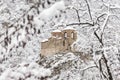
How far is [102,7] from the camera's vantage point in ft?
32.5

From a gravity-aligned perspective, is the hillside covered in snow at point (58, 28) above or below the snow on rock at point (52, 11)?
below

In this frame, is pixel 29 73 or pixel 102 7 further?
pixel 102 7

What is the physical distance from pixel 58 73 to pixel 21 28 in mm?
5725

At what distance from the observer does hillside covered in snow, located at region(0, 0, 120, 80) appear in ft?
9.82

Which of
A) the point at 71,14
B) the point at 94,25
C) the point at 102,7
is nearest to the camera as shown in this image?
the point at 94,25

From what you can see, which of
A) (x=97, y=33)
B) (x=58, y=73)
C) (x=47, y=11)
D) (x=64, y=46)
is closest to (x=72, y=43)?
(x=64, y=46)

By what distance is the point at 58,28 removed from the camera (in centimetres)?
916

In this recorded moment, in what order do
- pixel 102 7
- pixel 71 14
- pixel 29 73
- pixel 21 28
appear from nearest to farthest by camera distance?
pixel 21 28 → pixel 29 73 → pixel 102 7 → pixel 71 14

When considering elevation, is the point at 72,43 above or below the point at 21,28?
below

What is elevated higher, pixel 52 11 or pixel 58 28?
pixel 52 11

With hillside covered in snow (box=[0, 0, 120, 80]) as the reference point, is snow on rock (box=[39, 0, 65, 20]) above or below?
above

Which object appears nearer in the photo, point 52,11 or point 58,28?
point 52,11

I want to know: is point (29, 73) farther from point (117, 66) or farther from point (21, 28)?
point (117, 66)

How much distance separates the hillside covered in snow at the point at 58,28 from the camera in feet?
9.82
